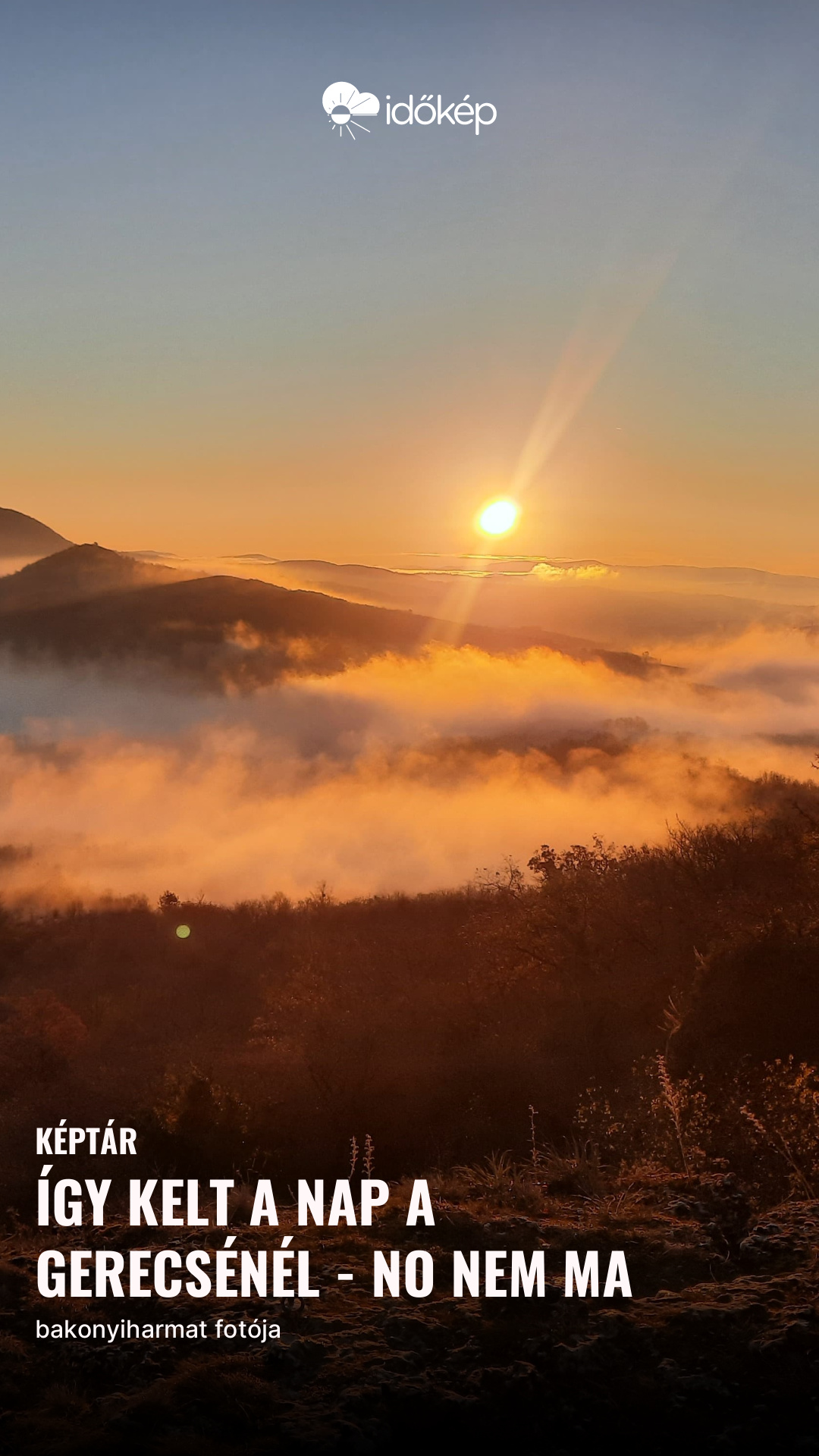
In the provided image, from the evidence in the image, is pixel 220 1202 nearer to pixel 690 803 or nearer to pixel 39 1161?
pixel 39 1161

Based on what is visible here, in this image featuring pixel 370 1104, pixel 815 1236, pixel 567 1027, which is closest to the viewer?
pixel 815 1236

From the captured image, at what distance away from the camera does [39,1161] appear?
92.3 feet

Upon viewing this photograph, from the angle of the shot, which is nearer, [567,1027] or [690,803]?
[567,1027]

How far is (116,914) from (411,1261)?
399 ft

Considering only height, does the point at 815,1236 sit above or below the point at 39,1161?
→ below

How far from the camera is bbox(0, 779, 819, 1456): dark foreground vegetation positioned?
7871mm

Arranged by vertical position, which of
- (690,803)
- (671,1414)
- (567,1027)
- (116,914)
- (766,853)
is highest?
(690,803)

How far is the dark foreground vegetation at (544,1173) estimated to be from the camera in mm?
7871

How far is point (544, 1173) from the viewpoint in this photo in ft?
42.6

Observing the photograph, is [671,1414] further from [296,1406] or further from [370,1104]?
[370,1104]

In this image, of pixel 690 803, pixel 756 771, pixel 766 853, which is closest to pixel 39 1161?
pixel 766 853

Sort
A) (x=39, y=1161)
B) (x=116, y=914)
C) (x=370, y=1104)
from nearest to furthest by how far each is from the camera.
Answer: (x=39, y=1161) → (x=370, y=1104) → (x=116, y=914)

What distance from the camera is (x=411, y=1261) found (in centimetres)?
1023

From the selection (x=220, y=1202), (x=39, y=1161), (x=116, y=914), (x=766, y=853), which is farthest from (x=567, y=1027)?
(x=116, y=914)
